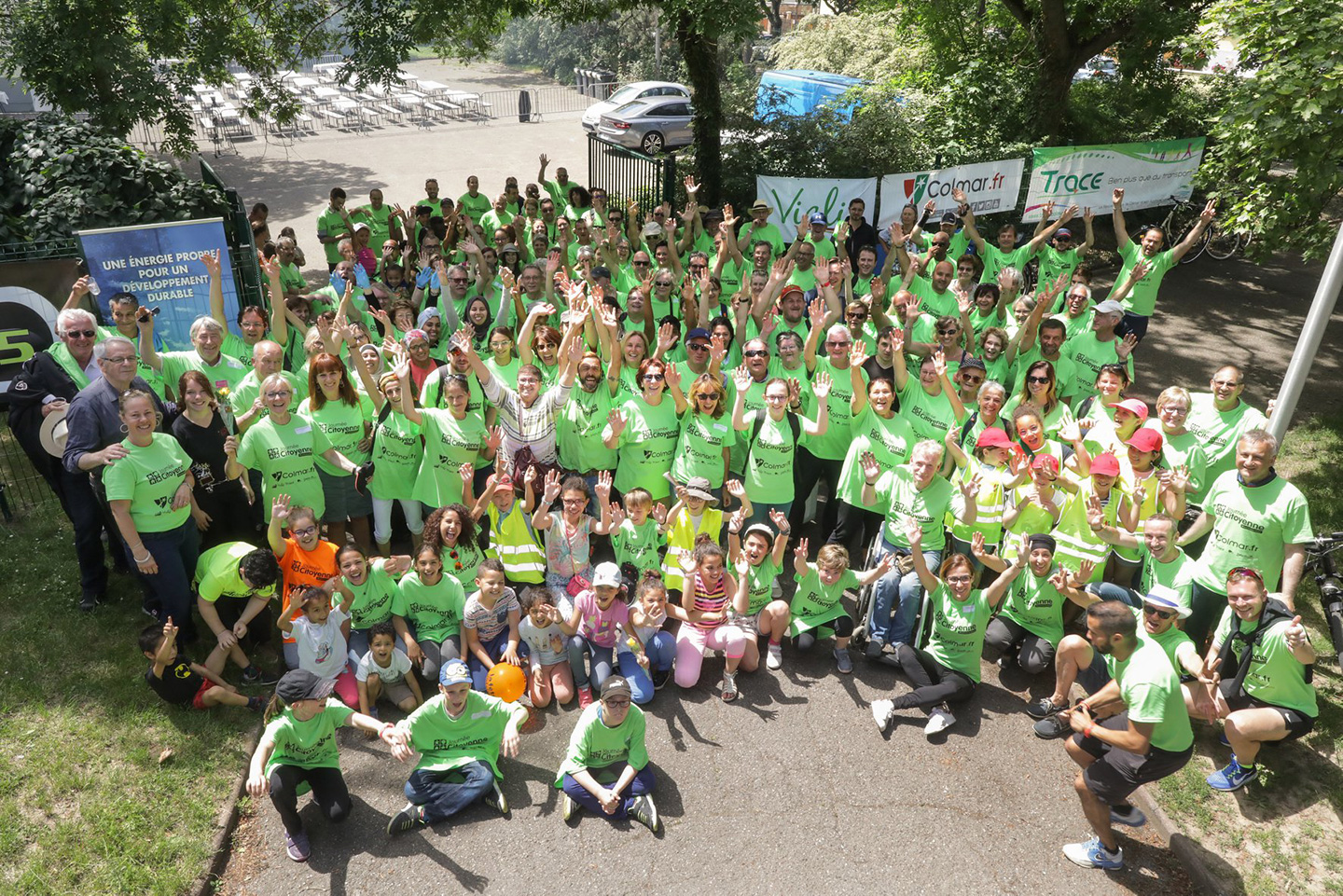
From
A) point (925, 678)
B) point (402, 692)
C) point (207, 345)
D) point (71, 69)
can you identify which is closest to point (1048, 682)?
point (925, 678)

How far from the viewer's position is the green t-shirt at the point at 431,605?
252 inches

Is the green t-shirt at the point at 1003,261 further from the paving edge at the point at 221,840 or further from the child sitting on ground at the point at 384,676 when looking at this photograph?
the paving edge at the point at 221,840

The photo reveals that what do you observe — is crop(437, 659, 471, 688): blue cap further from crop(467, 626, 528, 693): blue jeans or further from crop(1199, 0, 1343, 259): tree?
crop(1199, 0, 1343, 259): tree

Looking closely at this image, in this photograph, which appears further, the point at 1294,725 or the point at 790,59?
the point at 790,59

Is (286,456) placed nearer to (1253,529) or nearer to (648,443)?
(648,443)

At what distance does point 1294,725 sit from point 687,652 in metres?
3.95

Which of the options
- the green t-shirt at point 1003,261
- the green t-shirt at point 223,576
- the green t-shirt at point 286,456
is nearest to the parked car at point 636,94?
the green t-shirt at point 1003,261

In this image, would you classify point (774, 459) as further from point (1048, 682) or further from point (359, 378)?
point (359, 378)

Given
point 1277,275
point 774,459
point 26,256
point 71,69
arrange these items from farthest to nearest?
point 1277,275 → point 71,69 → point 26,256 → point 774,459

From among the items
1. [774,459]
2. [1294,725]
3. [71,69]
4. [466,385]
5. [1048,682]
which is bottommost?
[1048,682]

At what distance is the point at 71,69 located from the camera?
11.2 meters

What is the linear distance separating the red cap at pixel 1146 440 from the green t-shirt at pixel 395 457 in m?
5.52

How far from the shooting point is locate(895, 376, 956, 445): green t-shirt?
7414mm

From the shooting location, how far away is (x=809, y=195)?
12.4 meters
